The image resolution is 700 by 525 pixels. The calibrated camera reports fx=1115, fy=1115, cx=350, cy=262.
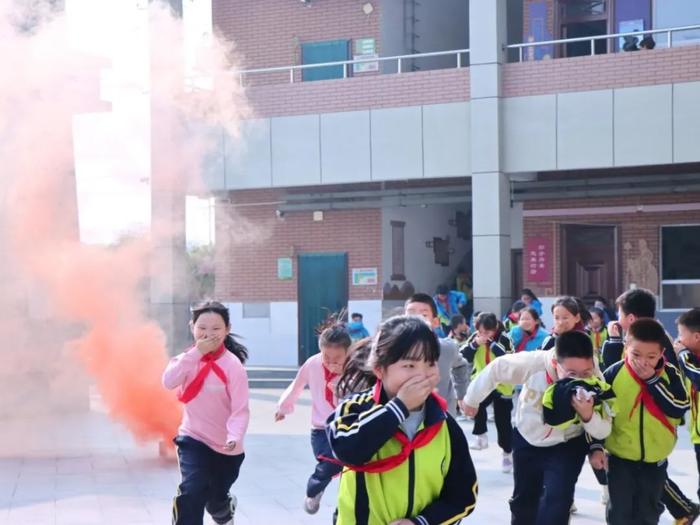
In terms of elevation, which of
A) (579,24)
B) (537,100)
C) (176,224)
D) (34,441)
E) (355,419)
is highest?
(579,24)

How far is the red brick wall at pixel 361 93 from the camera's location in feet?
61.6

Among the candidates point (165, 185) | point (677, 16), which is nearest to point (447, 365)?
point (165, 185)

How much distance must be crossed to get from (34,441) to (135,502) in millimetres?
3745

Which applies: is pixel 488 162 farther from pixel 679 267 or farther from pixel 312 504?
pixel 312 504

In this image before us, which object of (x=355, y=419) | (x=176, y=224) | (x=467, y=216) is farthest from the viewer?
(x=467, y=216)

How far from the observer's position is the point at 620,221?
19453mm

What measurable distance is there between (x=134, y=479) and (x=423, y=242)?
13260 mm

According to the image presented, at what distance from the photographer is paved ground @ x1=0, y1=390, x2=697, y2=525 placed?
8.31m

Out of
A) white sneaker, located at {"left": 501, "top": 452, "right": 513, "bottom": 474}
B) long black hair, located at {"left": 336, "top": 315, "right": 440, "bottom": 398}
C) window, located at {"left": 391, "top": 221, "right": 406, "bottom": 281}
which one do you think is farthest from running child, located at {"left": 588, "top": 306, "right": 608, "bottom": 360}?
long black hair, located at {"left": 336, "top": 315, "right": 440, "bottom": 398}

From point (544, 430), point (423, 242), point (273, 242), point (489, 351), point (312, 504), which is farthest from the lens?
point (423, 242)

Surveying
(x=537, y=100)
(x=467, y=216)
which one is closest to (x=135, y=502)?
(x=537, y=100)

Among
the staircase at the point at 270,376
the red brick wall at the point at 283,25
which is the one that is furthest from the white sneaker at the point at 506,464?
the red brick wall at the point at 283,25

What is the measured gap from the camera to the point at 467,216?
23.9m

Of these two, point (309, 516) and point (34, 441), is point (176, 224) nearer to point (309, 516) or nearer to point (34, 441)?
point (34, 441)
